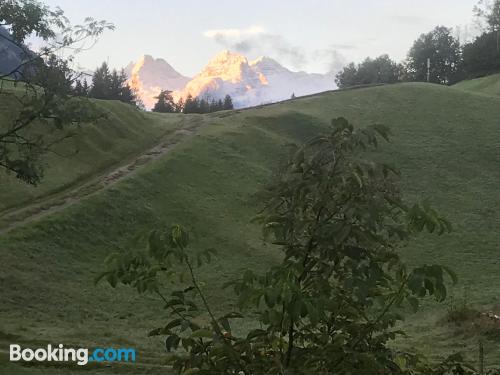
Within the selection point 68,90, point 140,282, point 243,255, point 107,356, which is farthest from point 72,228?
point 140,282

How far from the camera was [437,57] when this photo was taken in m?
102

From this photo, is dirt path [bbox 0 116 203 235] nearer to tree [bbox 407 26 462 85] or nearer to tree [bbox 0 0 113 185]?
tree [bbox 0 0 113 185]

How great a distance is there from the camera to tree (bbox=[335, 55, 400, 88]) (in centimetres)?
9038

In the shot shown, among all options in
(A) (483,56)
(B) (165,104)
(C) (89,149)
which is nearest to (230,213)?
→ (C) (89,149)

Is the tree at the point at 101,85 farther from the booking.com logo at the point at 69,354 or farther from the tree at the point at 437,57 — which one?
the booking.com logo at the point at 69,354

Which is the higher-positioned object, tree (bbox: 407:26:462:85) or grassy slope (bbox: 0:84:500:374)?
tree (bbox: 407:26:462:85)

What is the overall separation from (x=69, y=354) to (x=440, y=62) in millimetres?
102999

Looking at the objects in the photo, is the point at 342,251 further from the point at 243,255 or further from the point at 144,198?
the point at 144,198

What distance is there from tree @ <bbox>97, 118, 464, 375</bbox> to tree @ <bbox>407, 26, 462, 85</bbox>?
106168 mm

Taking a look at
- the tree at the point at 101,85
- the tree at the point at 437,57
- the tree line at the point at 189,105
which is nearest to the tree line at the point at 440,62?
the tree at the point at 437,57

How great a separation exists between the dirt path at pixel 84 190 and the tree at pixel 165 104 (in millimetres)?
45273

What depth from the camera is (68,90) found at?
616 inches

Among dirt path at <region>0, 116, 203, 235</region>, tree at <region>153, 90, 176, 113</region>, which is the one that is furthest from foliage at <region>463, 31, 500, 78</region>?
dirt path at <region>0, 116, 203, 235</region>

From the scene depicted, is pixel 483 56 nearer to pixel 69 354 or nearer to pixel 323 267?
pixel 69 354
